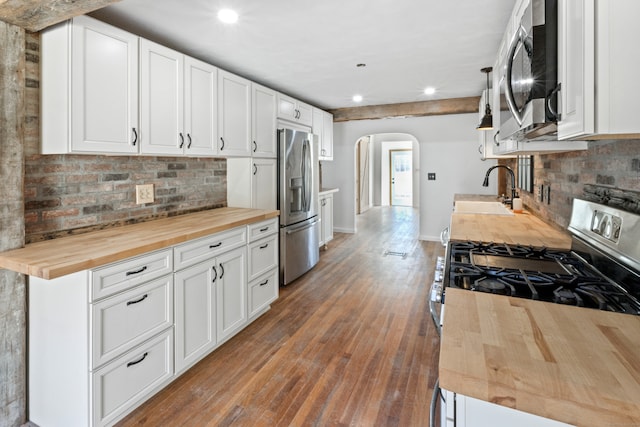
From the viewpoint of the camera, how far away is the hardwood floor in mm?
1813

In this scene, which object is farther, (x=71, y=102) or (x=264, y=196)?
(x=264, y=196)

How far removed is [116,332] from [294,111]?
319 centimetres

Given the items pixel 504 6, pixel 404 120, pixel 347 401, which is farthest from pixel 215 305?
pixel 404 120

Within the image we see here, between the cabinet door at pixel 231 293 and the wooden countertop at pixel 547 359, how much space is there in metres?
1.78

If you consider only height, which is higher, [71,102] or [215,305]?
[71,102]

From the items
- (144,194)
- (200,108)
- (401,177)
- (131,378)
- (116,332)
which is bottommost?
(131,378)

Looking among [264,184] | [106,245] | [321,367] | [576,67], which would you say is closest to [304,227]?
[264,184]

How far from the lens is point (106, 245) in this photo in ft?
5.90

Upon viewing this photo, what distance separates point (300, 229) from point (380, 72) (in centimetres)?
187

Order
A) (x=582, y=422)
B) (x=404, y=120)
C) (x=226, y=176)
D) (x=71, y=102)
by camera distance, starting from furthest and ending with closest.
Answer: (x=404, y=120)
(x=226, y=176)
(x=71, y=102)
(x=582, y=422)

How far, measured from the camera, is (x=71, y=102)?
179cm

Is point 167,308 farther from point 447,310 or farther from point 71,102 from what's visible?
point 447,310

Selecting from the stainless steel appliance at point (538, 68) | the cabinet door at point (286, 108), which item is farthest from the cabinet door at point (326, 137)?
the stainless steel appliance at point (538, 68)

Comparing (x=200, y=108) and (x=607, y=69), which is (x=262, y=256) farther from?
(x=607, y=69)
